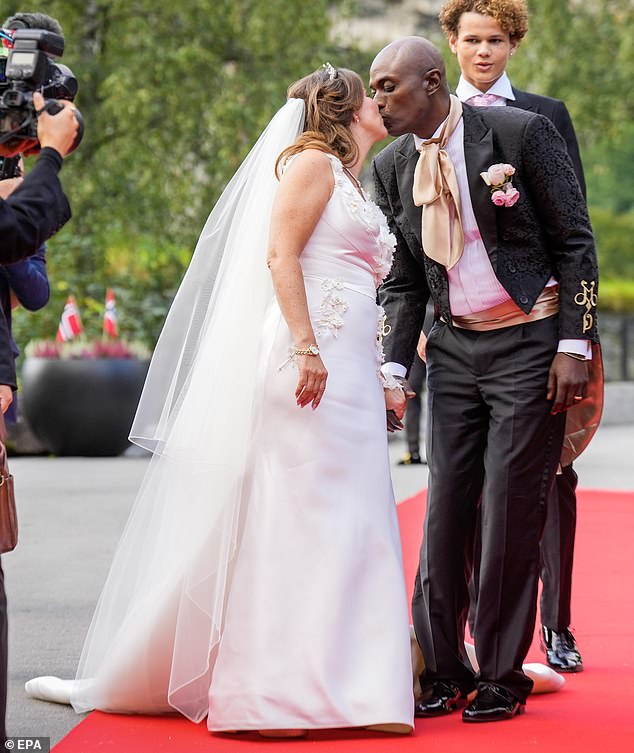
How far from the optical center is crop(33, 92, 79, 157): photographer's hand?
343 centimetres

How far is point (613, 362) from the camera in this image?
2130 cm

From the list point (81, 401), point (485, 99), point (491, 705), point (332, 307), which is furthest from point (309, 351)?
point (81, 401)

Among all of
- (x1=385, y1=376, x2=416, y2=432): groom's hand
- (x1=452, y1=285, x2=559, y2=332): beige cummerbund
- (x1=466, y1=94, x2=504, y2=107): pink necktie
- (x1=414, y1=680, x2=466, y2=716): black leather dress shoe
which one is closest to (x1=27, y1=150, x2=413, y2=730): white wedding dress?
(x1=385, y1=376, x2=416, y2=432): groom's hand

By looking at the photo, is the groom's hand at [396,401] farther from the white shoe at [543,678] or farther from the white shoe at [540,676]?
the white shoe at [543,678]

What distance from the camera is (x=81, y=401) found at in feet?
43.0

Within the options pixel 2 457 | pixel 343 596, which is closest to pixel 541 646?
pixel 343 596

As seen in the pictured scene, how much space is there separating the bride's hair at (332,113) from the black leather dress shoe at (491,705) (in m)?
1.67

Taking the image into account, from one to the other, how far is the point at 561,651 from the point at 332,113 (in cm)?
208

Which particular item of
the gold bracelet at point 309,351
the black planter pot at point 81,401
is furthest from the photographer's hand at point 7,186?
the black planter pot at point 81,401

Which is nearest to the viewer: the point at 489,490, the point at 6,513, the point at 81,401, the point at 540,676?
the point at 6,513

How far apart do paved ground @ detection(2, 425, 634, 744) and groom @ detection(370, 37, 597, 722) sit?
131 centimetres

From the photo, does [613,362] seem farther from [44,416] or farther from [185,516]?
→ [185,516]

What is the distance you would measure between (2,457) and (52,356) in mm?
10174

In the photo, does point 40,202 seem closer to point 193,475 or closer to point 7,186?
point 7,186
